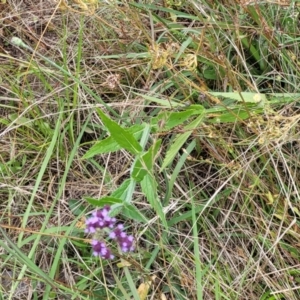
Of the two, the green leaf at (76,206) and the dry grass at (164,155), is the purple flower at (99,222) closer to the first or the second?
the dry grass at (164,155)

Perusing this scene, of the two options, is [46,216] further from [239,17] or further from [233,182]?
[239,17]

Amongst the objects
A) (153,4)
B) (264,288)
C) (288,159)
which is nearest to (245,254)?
(264,288)

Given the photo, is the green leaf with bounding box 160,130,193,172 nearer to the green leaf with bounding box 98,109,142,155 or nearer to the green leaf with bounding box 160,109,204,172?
the green leaf with bounding box 160,109,204,172

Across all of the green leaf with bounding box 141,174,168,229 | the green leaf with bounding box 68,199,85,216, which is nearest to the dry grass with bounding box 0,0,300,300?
the green leaf with bounding box 68,199,85,216

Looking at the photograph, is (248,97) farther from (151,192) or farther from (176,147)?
(151,192)

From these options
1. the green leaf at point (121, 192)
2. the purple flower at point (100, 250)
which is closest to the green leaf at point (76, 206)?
the green leaf at point (121, 192)

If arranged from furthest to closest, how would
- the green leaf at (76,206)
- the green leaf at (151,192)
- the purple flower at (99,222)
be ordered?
the green leaf at (76,206) < the green leaf at (151,192) < the purple flower at (99,222)

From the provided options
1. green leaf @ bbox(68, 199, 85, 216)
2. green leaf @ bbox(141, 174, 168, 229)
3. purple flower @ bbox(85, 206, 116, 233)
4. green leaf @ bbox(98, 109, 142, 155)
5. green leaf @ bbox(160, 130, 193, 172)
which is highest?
green leaf @ bbox(98, 109, 142, 155)
